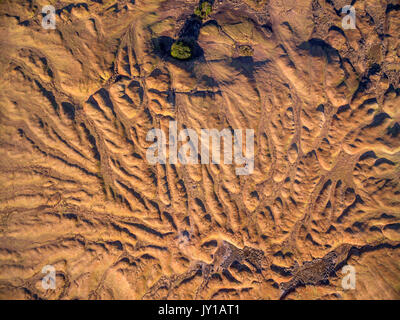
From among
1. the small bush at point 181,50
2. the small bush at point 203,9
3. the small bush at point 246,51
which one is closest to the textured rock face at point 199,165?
the small bush at point 246,51

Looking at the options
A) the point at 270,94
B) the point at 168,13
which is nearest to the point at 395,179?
the point at 270,94

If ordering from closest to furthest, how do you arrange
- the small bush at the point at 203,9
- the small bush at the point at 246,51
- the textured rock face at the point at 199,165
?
the textured rock face at the point at 199,165
the small bush at the point at 203,9
the small bush at the point at 246,51

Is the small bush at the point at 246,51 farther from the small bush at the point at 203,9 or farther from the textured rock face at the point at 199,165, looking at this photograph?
the small bush at the point at 203,9

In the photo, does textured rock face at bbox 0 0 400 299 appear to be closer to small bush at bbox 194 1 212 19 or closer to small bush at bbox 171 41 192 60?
small bush at bbox 171 41 192 60

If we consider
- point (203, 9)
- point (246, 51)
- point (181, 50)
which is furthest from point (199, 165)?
point (203, 9)

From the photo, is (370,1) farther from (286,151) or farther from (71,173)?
(71,173)

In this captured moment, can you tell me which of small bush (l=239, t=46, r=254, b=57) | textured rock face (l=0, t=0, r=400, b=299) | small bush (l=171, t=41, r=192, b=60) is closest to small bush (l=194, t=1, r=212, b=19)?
textured rock face (l=0, t=0, r=400, b=299)
